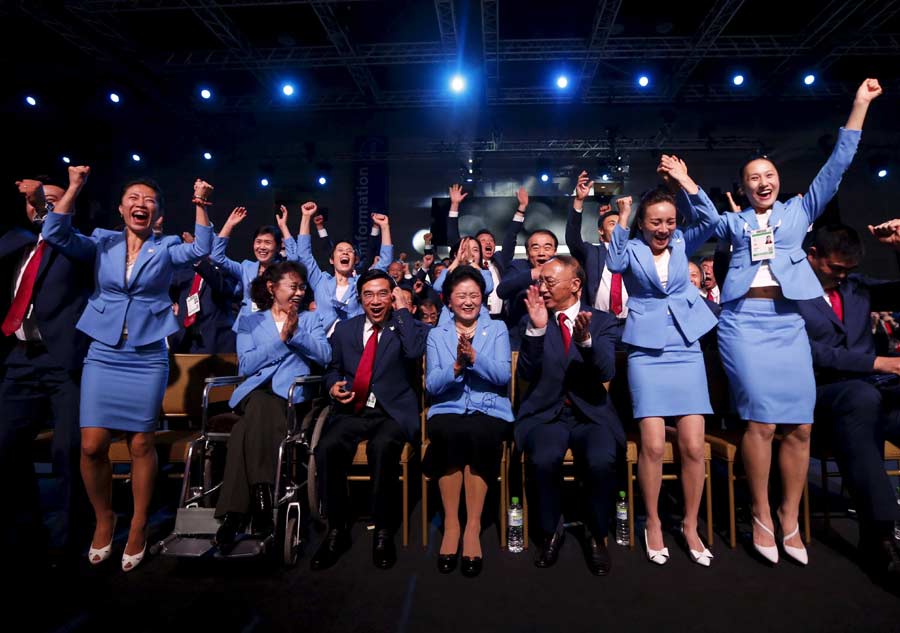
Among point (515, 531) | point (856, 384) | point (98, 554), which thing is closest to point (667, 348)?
point (856, 384)

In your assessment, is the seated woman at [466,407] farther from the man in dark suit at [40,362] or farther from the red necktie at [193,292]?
the red necktie at [193,292]

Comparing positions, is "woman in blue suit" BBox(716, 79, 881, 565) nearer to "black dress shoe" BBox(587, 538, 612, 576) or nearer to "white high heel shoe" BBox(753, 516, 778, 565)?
"white high heel shoe" BBox(753, 516, 778, 565)

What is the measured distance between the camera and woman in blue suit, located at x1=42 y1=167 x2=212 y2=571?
221 cm

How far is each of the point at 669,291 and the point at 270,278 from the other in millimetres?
2104

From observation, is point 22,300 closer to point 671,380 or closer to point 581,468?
point 581,468

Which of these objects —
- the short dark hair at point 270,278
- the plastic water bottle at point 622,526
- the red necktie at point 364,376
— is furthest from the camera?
the short dark hair at point 270,278

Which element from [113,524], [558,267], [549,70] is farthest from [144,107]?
[558,267]

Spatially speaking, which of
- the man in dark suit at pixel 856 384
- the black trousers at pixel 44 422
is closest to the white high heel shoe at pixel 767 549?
the man in dark suit at pixel 856 384

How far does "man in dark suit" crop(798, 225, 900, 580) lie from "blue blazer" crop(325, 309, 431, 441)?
6.57 ft

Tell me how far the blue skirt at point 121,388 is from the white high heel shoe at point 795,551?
3050mm

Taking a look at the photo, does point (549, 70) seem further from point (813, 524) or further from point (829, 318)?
point (813, 524)

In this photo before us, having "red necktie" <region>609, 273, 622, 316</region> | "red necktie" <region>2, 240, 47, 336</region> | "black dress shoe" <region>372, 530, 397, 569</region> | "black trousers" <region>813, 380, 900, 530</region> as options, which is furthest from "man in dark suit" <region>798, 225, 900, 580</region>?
"red necktie" <region>2, 240, 47, 336</region>

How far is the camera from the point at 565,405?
8.10 feet

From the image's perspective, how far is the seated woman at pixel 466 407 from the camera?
2.28 m
